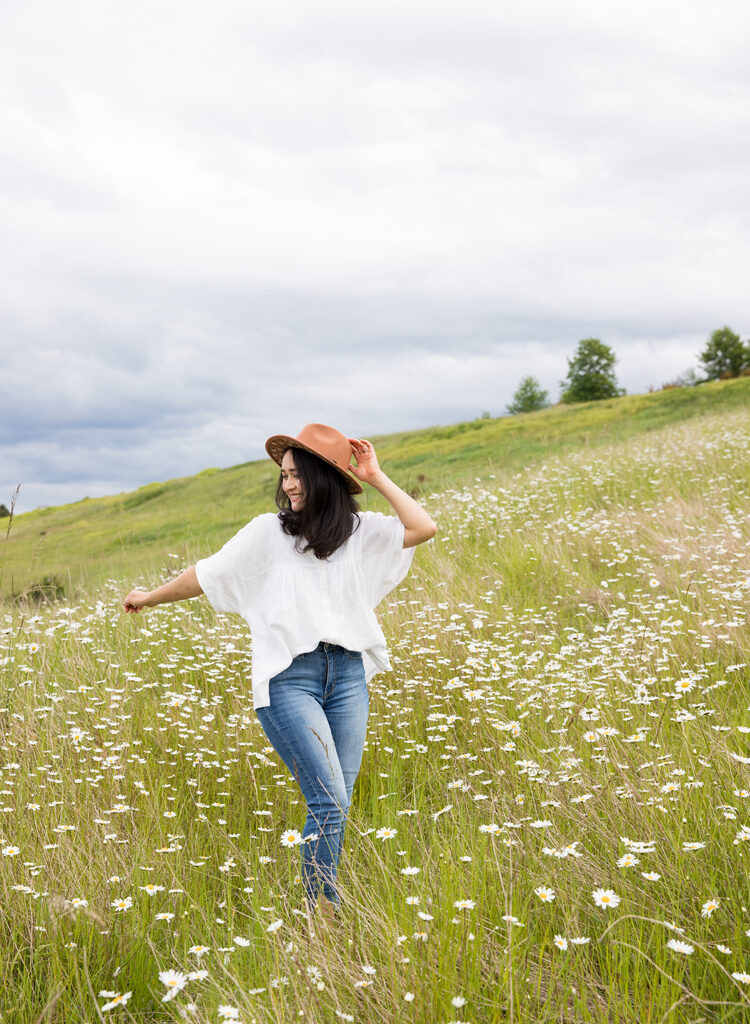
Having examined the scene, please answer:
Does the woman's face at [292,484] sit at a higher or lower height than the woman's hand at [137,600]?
higher

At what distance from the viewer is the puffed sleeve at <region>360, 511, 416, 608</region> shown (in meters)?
4.18

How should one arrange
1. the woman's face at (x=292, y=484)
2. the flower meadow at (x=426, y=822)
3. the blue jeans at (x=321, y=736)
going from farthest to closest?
1. the woman's face at (x=292, y=484)
2. the blue jeans at (x=321, y=736)
3. the flower meadow at (x=426, y=822)

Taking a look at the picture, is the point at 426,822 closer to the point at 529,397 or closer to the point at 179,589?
the point at 179,589

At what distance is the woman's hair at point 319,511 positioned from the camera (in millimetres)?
3979

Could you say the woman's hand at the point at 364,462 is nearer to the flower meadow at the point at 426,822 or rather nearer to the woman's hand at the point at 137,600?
the woman's hand at the point at 137,600

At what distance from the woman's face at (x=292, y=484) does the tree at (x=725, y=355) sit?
65.1 meters

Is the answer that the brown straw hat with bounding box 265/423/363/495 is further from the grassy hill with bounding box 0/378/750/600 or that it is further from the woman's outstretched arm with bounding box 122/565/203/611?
the grassy hill with bounding box 0/378/750/600

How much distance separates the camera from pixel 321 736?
12.1 feet

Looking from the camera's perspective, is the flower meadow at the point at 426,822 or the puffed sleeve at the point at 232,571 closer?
the flower meadow at the point at 426,822

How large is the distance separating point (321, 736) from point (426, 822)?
114cm

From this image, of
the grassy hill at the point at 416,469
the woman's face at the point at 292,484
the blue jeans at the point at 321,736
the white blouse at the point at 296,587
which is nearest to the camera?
the blue jeans at the point at 321,736

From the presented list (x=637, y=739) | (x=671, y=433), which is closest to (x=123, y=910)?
(x=637, y=739)

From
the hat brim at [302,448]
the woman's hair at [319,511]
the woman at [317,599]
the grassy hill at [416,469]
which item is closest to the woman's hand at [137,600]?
the woman at [317,599]

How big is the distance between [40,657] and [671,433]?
51.5ft
